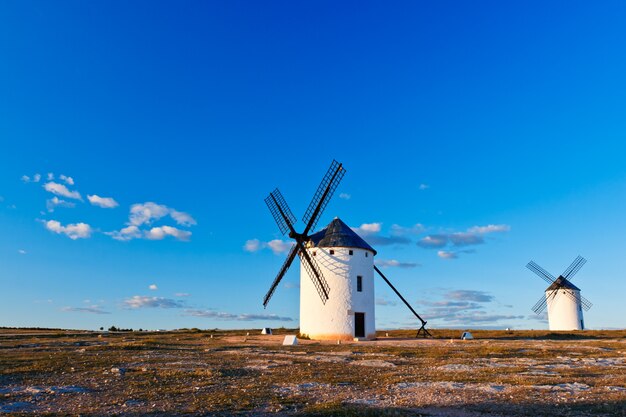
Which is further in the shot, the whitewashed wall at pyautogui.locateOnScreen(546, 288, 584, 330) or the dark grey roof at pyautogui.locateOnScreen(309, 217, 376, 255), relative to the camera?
the whitewashed wall at pyautogui.locateOnScreen(546, 288, 584, 330)

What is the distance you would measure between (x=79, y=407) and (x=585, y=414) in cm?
1074

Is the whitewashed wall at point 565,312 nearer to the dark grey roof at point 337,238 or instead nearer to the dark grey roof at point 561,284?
the dark grey roof at point 561,284

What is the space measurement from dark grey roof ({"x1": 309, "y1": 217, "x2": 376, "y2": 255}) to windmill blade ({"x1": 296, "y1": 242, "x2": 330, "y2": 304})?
3.85ft

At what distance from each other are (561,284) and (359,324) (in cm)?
3491

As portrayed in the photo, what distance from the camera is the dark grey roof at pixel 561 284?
202ft

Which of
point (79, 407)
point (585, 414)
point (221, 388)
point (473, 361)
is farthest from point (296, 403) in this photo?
point (473, 361)

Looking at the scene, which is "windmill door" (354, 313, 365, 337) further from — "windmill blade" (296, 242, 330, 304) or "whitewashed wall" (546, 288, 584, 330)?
"whitewashed wall" (546, 288, 584, 330)

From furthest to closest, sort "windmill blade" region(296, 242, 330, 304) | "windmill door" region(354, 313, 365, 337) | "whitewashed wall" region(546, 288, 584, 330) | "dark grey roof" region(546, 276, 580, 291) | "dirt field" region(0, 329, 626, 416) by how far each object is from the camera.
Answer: "dark grey roof" region(546, 276, 580, 291) → "whitewashed wall" region(546, 288, 584, 330) → "windmill door" region(354, 313, 365, 337) → "windmill blade" region(296, 242, 330, 304) → "dirt field" region(0, 329, 626, 416)

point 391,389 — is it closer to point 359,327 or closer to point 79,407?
point 79,407

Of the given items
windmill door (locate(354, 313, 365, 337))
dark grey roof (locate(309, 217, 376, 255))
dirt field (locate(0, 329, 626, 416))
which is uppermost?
dark grey roof (locate(309, 217, 376, 255))

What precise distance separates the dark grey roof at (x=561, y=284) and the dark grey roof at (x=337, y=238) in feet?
107

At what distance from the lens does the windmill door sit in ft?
129

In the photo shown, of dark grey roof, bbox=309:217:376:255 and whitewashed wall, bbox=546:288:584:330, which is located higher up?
dark grey roof, bbox=309:217:376:255

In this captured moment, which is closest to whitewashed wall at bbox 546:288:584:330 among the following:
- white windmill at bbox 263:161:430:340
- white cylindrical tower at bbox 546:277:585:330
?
white cylindrical tower at bbox 546:277:585:330
